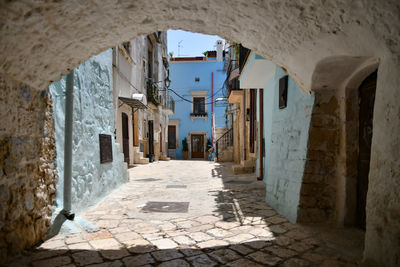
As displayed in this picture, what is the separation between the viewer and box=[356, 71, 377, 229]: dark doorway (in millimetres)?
2926

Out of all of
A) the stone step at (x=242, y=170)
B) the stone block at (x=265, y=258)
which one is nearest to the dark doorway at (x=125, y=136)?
the stone step at (x=242, y=170)

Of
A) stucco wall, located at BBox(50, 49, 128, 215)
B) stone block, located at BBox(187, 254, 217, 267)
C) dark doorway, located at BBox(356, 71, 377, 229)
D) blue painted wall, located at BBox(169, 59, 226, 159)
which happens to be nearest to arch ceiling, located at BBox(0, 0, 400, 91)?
dark doorway, located at BBox(356, 71, 377, 229)

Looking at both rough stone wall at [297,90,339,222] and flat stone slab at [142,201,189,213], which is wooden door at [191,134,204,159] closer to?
flat stone slab at [142,201,189,213]

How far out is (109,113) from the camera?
18.2 feet

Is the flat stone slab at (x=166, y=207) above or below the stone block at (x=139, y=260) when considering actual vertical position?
below

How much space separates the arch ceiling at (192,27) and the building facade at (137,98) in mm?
7147

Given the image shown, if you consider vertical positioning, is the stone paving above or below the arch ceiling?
below

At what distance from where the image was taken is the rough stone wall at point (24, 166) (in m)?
2.30

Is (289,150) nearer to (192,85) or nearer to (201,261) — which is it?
(201,261)

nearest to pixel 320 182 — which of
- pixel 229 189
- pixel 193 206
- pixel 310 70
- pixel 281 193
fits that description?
pixel 281 193

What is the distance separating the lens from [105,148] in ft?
17.0

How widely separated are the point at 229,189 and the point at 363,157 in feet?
11.2

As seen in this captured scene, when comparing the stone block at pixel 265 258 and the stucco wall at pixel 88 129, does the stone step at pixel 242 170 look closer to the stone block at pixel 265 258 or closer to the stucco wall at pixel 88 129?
the stucco wall at pixel 88 129

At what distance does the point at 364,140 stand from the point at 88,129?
4124mm
